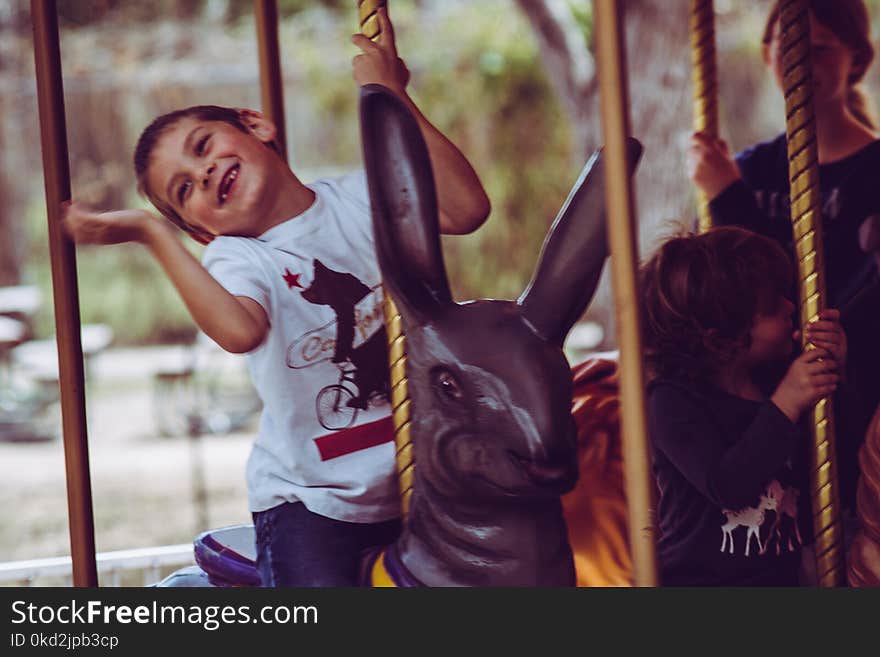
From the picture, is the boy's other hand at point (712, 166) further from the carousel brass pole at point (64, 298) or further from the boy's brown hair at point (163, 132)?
the carousel brass pole at point (64, 298)

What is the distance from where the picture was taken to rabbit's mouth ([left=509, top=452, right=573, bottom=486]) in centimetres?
129

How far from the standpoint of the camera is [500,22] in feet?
25.6

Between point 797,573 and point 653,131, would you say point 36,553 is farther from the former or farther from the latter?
point 797,573

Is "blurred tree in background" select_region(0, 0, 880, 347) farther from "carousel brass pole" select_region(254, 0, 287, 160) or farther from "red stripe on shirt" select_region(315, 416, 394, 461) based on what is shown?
"red stripe on shirt" select_region(315, 416, 394, 461)

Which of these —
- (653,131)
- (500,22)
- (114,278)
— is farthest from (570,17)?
(114,278)

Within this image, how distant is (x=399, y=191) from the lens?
1.28m

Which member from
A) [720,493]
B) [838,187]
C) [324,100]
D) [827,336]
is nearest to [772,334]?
[827,336]

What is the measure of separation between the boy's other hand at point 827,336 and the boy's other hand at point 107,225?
2.88ft

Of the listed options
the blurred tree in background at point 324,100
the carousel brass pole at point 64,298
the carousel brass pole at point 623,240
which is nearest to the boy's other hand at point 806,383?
the carousel brass pole at point 623,240

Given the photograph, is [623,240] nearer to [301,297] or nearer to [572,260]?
[572,260]

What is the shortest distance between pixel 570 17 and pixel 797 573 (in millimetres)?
4358

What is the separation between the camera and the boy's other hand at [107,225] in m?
1.31

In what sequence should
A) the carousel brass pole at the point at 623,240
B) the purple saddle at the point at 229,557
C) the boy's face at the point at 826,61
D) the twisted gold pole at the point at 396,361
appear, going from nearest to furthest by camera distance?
the carousel brass pole at the point at 623,240, the twisted gold pole at the point at 396,361, the purple saddle at the point at 229,557, the boy's face at the point at 826,61

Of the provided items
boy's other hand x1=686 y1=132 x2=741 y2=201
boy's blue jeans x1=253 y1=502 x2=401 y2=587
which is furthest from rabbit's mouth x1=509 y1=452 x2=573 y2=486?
boy's other hand x1=686 y1=132 x2=741 y2=201
